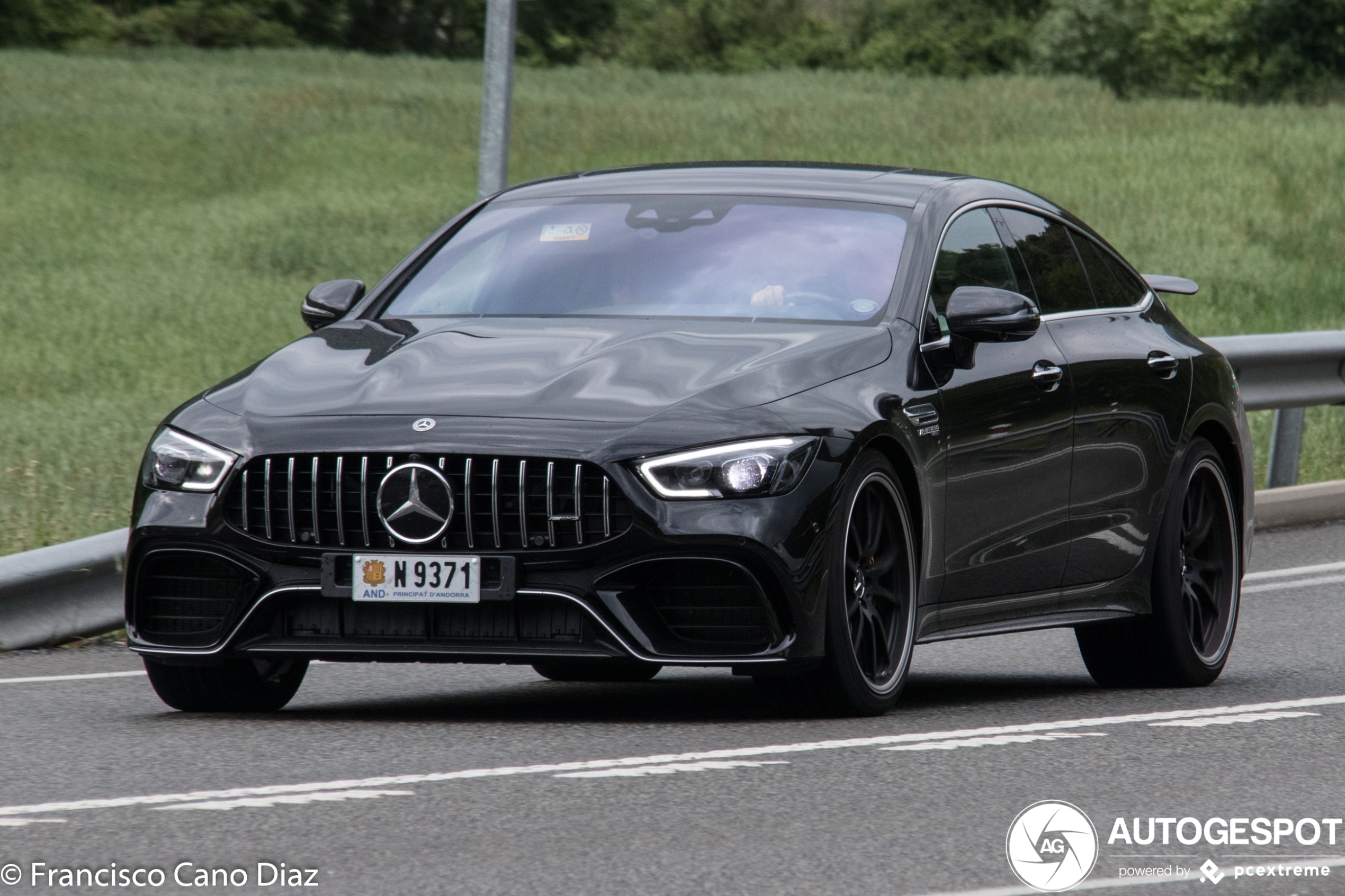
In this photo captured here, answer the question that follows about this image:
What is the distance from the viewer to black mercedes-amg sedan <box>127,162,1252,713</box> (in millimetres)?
6418

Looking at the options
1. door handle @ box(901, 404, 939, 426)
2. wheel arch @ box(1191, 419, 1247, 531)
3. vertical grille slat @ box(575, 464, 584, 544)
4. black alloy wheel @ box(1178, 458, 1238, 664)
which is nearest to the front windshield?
door handle @ box(901, 404, 939, 426)

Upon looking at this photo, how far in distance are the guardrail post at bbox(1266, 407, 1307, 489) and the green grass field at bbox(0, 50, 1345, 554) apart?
102 cm

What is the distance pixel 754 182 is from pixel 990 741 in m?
2.25

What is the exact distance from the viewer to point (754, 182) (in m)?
8.07

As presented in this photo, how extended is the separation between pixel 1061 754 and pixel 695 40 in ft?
427

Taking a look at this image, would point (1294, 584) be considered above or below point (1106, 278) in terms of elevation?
below

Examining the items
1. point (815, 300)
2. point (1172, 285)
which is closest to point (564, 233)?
point (815, 300)

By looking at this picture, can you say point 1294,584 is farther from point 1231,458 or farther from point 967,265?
point 967,265

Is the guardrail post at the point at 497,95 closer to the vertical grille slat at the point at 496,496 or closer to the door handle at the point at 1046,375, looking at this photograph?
the door handle at the point at 1046,375

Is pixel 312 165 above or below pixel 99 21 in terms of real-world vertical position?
above

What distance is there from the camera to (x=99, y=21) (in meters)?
86.6

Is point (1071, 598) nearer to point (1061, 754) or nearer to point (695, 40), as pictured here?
point (1061, 754)

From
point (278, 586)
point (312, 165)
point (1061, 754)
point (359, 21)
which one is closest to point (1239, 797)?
point (1061, 754)

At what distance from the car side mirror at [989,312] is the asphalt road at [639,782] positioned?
3.84ft
